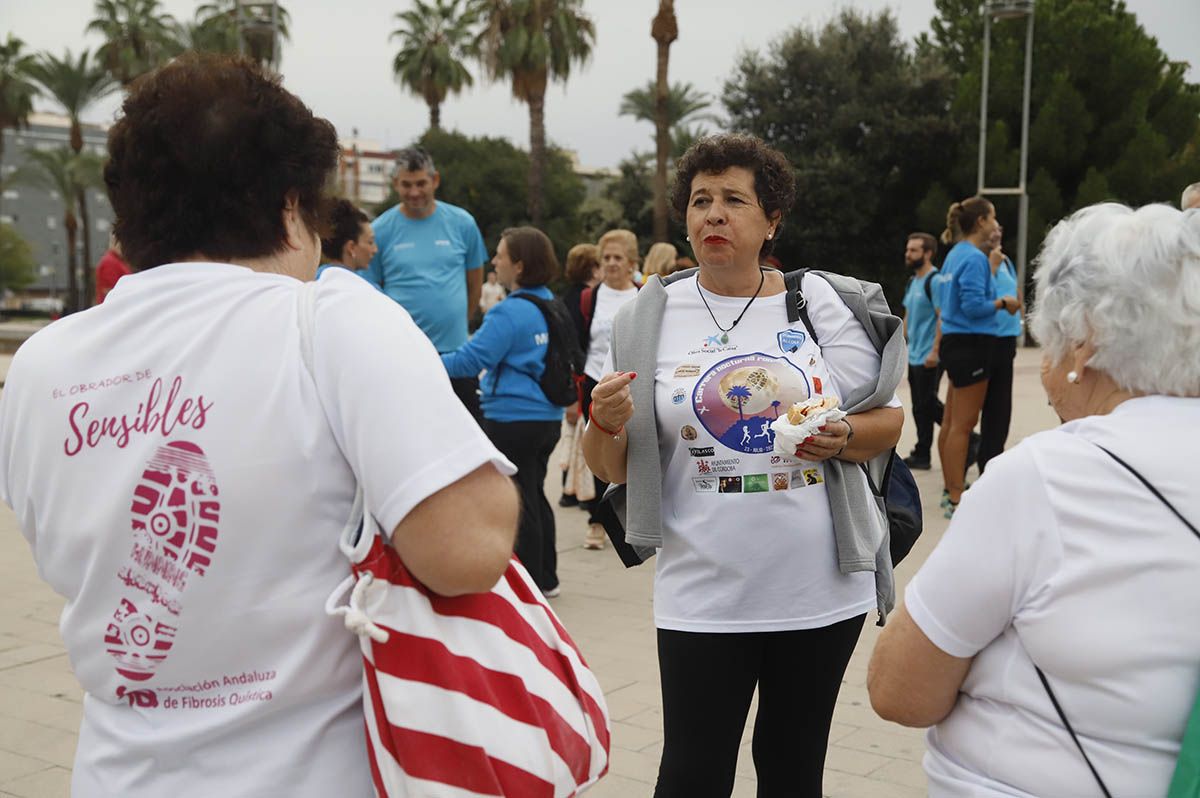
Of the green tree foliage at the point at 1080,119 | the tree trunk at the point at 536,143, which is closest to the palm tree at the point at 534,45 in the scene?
the tree trunk at the point at 536,143

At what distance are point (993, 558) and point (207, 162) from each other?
127cm

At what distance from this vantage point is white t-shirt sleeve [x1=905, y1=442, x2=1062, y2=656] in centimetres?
169

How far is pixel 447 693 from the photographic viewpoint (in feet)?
4.97

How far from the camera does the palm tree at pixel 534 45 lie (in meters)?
35.4

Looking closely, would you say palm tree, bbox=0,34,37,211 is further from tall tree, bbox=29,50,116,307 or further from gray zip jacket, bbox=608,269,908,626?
gray zip jacket, bbox=608,269,908,626

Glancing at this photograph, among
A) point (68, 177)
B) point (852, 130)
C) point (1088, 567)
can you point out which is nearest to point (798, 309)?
point (1088, 567)

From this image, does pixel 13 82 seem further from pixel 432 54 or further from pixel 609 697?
pixel 609 697

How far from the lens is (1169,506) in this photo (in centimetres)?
164

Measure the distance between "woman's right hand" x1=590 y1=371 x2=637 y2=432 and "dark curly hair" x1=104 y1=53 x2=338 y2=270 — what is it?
1.20 meters

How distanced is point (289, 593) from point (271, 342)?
341 mm

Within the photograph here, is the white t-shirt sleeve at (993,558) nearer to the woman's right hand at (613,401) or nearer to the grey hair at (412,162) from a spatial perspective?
the woman's right hand at (613,401)

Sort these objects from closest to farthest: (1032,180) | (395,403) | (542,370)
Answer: (395,403)
(542,370)
(1032,180)

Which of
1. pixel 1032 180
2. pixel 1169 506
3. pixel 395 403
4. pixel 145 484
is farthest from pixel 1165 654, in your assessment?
pixel 1032 180

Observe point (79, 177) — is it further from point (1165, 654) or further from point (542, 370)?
point (1165, 654)
